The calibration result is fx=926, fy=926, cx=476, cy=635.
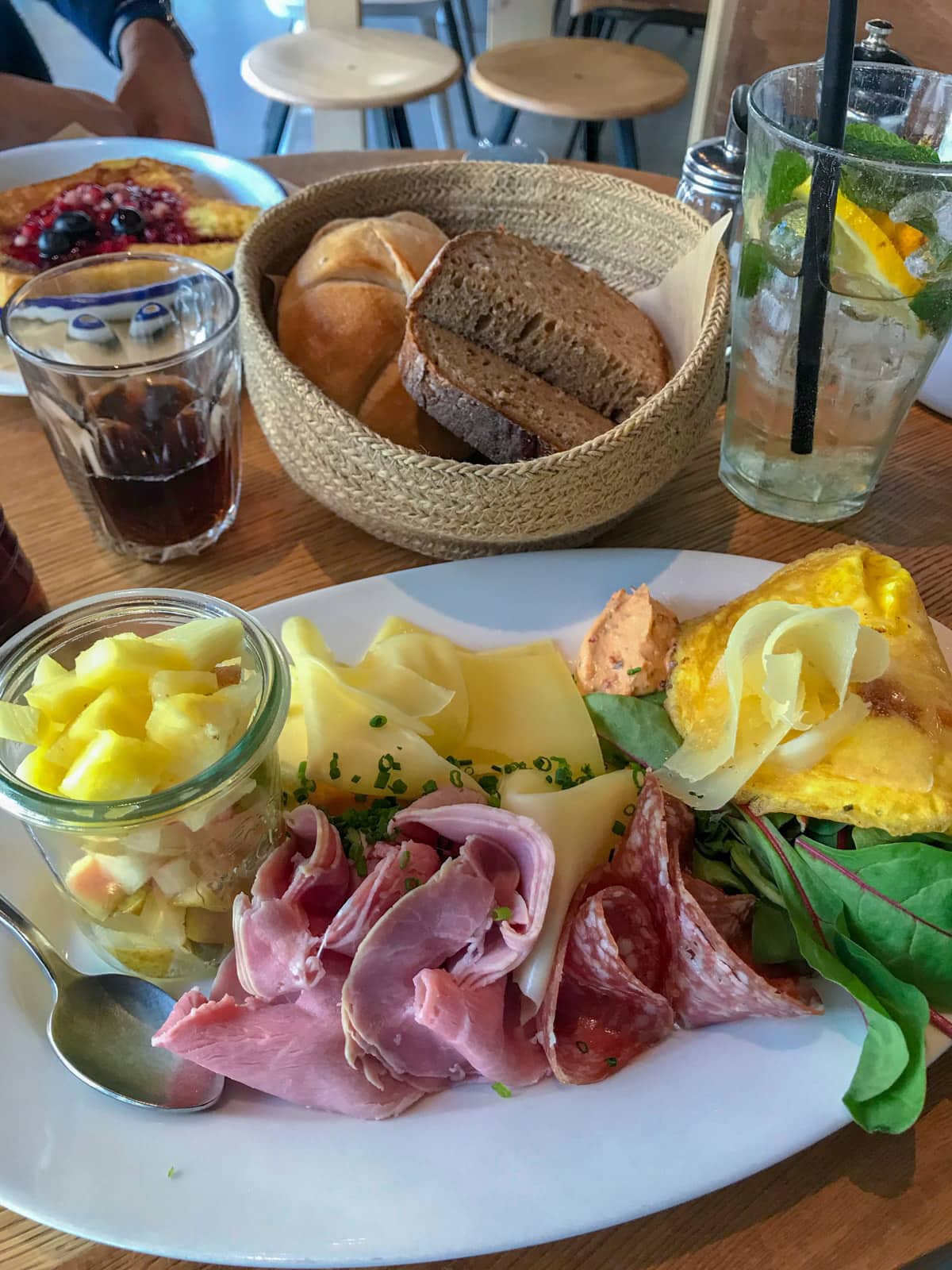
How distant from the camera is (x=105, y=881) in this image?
744 millimetres

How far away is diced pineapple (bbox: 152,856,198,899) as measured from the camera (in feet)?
2.41

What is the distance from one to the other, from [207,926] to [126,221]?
1339 mm

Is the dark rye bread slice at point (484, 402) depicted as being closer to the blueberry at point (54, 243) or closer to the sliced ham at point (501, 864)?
the sliced ham at point (501, 864)

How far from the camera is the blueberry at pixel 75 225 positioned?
1.58 meters

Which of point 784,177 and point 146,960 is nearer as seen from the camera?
point 146,960

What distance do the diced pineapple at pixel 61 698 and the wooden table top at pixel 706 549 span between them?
0.85 ft

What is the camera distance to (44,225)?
161cm

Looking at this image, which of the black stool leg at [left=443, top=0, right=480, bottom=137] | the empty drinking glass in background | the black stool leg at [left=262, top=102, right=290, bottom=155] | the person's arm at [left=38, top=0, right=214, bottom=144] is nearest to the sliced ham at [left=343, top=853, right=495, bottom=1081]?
the empty drinking glass in background

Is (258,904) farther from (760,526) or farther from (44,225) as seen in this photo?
(44,225)

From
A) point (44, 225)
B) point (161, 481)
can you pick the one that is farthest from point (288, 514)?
point (44, 225)

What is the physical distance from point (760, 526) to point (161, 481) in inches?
29.8

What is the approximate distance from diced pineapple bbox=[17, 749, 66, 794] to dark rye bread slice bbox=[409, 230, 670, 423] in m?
0.67

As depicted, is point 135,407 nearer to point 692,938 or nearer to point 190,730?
point 190,730

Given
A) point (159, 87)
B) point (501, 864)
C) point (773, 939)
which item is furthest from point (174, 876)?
point (159, 87)
